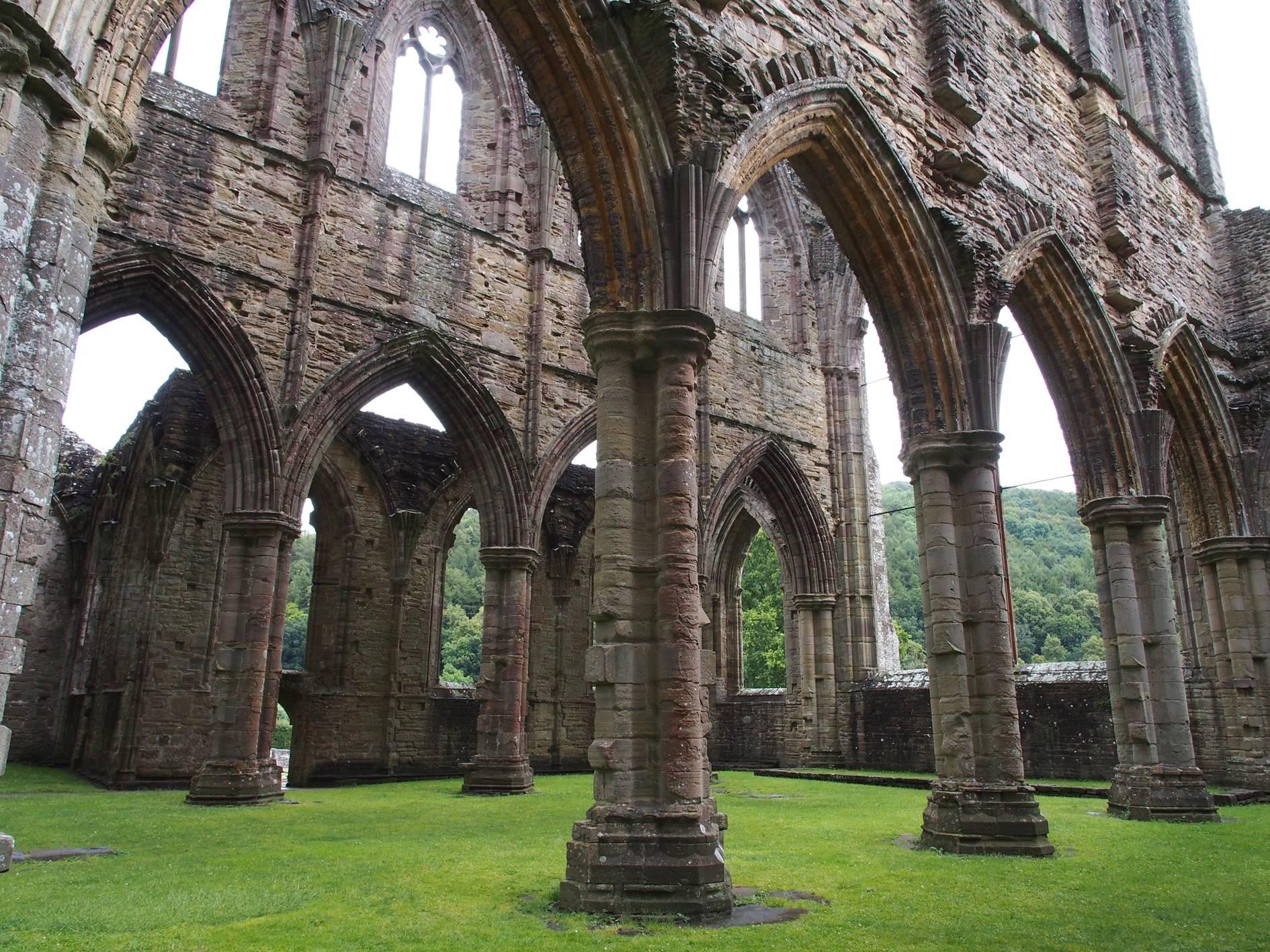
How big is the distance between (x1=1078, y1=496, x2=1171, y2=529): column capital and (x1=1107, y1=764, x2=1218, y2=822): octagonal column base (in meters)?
2.24

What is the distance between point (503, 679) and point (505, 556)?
1.55 meters

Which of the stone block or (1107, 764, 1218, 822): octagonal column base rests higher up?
the stone block

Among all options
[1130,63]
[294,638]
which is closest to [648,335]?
[1130,63]

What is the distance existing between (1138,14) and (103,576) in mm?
17279

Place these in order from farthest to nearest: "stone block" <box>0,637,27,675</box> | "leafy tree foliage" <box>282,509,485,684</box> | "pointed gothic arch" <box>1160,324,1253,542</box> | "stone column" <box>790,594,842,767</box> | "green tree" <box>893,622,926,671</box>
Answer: "green tree" <box>893,622,926,671</box> < "leafy tree foliage" <box>282,509,485,684</box> < "stone column" <box>790,594,842,767</box> < "pointed gothic arch" <box>1160,324,1253,542</box> < "stone block" <box>0,637,27,675</box>

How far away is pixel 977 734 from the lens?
6.82 metres

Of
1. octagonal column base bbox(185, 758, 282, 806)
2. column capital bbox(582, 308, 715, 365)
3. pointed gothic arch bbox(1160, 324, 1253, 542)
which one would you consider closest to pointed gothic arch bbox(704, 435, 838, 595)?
pointed gothic arch bbox(1160, 324, 1253, 542)

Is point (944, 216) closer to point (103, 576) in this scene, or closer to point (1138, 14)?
point (1138, 14)

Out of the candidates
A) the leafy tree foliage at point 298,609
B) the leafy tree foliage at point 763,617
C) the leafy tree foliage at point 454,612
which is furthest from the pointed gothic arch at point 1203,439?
the leafy tree foliage at point 298,609

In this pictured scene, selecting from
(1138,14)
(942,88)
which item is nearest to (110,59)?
(942,88)

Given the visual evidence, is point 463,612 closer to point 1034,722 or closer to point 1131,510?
point 1034,722

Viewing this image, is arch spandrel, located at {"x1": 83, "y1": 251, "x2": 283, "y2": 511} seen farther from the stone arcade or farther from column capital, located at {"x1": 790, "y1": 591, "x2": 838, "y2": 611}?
column capital, located at {"x1": 790, "y1": 591, "x2": 838, "y2": 611}

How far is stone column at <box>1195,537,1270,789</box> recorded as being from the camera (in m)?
10.4

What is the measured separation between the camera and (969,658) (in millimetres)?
7004
